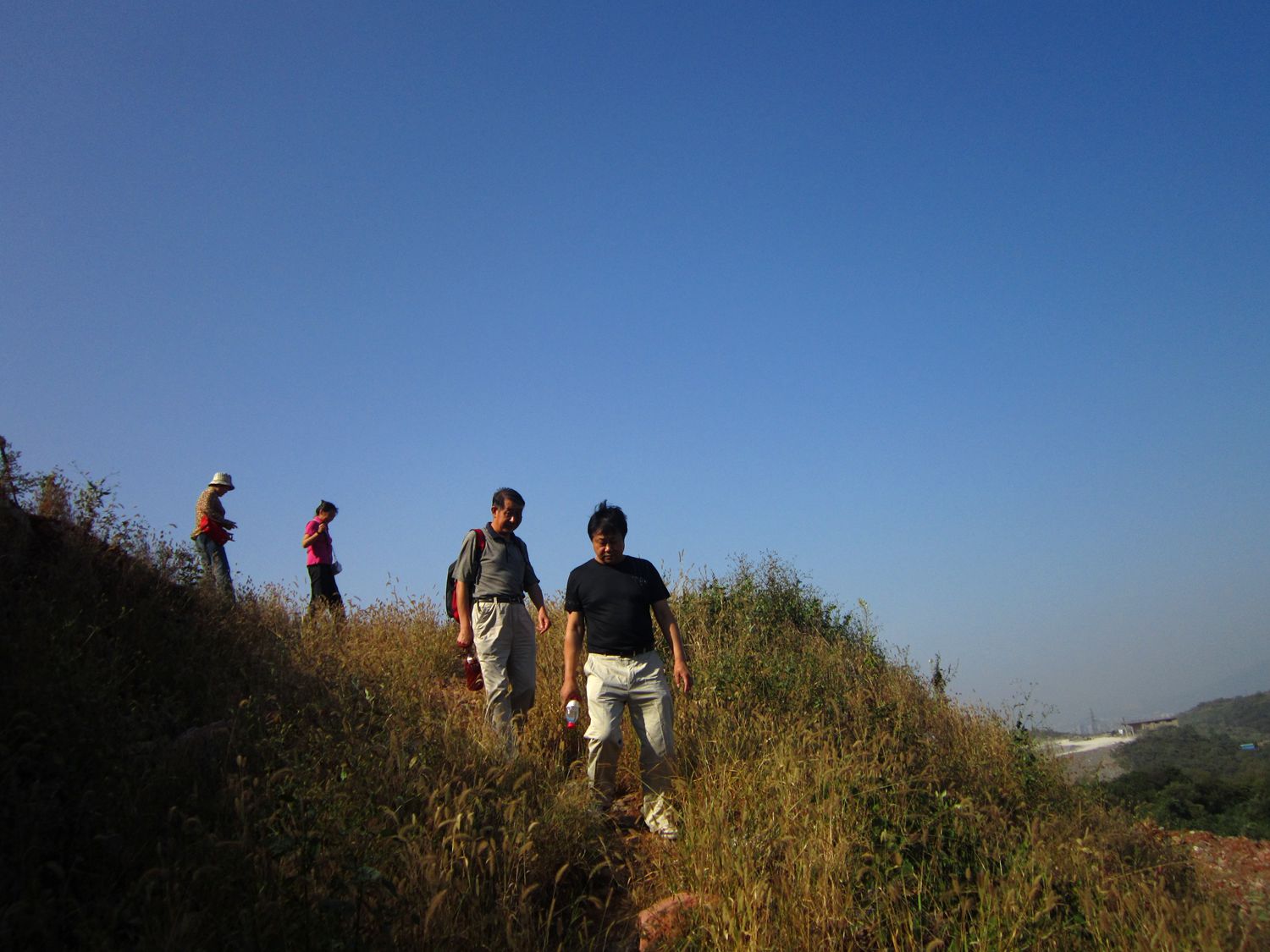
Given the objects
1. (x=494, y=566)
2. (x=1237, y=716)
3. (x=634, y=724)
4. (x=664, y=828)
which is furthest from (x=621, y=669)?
(x=1237, y=716)

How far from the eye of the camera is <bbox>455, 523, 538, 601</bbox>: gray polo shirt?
21.1 feet

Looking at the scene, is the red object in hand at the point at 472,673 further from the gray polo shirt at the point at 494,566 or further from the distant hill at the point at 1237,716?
the distant hill at the point at 1237,716

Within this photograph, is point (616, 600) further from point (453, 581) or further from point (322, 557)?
point (322, 557)

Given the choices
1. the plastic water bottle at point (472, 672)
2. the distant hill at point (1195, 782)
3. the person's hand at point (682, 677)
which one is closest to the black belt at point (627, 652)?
the person's hand at point (682, 677)

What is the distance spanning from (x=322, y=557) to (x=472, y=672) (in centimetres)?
517

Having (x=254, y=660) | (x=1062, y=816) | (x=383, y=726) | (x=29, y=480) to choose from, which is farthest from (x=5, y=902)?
(x=1062, y=816)

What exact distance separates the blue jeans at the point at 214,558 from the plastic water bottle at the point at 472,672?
14.1 ft

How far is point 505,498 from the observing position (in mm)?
6609

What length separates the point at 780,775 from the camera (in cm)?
573

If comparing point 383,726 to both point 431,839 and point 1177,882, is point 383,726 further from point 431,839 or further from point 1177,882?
point 1177,882

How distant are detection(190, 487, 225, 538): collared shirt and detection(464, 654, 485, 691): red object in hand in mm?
5115

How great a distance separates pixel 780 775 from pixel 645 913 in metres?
1.47

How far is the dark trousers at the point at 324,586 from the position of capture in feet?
35.0

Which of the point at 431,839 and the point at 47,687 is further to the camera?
the point at 47,687
